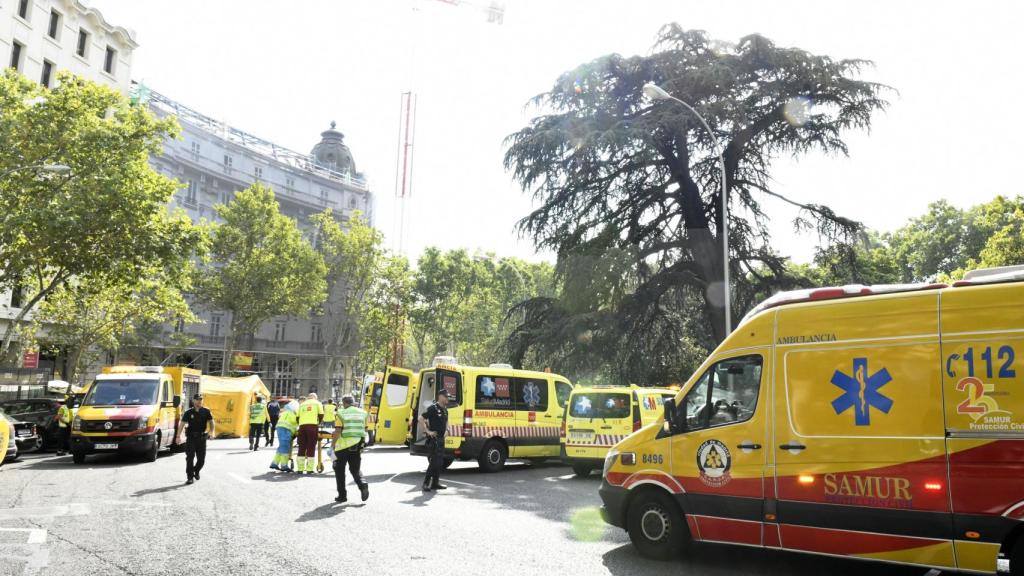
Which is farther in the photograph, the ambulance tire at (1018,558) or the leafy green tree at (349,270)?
the leafy green tree at (349,270)

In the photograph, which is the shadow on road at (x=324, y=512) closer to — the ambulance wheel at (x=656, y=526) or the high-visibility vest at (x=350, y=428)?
the high-visibility vest at (x=350, y=428)

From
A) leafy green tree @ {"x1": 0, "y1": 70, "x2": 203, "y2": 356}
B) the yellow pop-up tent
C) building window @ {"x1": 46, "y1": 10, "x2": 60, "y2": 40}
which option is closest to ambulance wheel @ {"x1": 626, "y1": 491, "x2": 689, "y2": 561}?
leafy green tree @ {"x1": 0, "y1": 70, "x2": 203, "y2": 356}

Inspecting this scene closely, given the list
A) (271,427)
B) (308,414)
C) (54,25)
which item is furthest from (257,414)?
(54,25)

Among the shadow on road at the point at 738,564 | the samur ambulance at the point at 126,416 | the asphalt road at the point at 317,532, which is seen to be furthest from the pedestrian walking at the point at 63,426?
the shadow on road at the point at 738,564

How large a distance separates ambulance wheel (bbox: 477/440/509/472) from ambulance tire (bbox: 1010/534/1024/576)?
35.7 feet

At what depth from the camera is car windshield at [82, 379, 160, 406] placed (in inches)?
634

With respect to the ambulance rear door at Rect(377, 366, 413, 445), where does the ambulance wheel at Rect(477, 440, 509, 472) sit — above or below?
below

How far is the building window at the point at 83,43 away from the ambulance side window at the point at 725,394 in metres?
41.8

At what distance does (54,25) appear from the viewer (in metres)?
35.6

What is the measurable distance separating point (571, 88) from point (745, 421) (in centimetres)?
1761

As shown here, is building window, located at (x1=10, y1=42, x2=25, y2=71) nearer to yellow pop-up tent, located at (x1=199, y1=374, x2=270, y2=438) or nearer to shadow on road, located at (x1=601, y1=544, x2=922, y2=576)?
yellow pop-up tent, located at (x1=199, y1=374, x2=270, y2=438)

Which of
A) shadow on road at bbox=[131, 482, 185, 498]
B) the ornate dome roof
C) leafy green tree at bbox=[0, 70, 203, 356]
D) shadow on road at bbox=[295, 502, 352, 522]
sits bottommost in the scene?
shadow on road at bbox=[131, 482, 185, 498]

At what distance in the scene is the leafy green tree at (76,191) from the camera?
62.2ft

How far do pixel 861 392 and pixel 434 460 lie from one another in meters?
7.39
